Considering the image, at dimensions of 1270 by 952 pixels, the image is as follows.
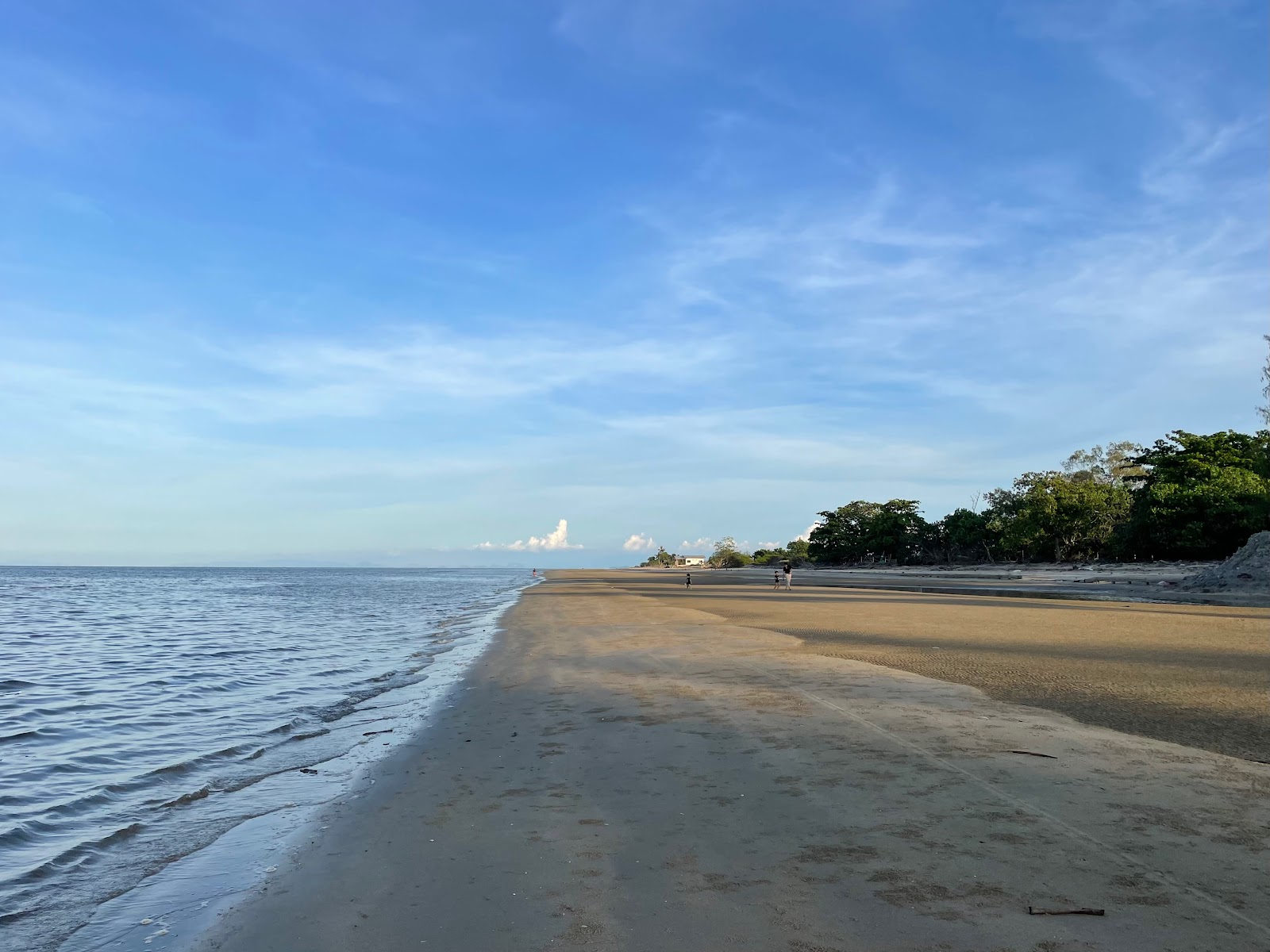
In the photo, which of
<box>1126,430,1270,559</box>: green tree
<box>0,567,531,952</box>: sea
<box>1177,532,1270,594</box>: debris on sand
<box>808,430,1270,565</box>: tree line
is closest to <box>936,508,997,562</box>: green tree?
<box>808,430,1270,565</box>: tree line

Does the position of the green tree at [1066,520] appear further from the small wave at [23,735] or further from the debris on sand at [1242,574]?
the small wave at [23,735]

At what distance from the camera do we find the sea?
5328 mm

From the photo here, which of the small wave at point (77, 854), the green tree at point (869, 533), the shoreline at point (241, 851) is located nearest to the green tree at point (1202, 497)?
the green tree at point (869, 533)

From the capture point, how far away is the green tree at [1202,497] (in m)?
46.8

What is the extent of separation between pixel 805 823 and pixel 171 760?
774 cm

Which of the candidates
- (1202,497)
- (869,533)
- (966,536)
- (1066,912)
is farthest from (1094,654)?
(869,533)

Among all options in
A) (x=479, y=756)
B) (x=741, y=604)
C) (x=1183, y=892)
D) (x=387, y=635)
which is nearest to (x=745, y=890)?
(x=1183, y=892)

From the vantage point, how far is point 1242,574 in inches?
1364

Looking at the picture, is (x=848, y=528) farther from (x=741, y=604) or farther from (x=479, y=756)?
(x=479, y=756)

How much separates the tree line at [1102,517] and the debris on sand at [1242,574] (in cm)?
1083

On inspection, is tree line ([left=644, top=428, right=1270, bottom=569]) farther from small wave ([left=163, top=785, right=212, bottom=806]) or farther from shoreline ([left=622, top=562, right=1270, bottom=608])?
small wave ([left=163, top=785, right=212, bottom=806])

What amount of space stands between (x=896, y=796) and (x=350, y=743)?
672 cm

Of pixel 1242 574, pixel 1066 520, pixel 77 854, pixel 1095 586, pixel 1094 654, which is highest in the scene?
pixel 1066 520

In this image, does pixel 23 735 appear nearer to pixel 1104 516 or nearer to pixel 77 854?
pixel 77 854
